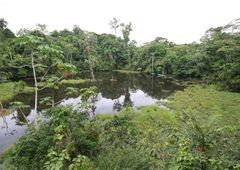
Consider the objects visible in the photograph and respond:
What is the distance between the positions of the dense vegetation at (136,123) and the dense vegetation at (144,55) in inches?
8.4

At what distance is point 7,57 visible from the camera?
41469mm

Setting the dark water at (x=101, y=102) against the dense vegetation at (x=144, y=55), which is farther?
the dense vegetation at (x=144, y=55)

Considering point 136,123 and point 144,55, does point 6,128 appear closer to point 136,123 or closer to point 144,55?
point 136,123

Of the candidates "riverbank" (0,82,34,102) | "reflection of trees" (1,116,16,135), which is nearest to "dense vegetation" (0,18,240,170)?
"riverbank" (0,82,34,102)

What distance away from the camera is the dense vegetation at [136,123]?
17.7 feet

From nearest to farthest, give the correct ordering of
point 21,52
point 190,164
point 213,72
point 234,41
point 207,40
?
point 190,164 < point 234,41 < point 213,72 < point 207,40 < point 21,52

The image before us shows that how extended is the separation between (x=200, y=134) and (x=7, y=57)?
4329 centimetres

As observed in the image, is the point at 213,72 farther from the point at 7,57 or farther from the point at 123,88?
the point at 7,57

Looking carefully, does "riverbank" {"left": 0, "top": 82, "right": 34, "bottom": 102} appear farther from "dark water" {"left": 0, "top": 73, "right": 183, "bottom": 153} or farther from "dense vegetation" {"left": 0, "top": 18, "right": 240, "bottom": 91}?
"dense vegetation" {"left": 0, "top": 18, "right": 240, "bottom": 91}

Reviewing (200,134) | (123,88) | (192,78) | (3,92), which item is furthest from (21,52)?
(200,134)

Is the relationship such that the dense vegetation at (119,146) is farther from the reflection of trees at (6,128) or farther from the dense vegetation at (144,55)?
the reflection of trees at (6,128)

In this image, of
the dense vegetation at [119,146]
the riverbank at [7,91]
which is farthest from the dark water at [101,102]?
the dense vegetation at [119,146]

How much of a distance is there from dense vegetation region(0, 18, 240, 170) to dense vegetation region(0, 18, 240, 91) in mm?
214

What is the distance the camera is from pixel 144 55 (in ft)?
187
